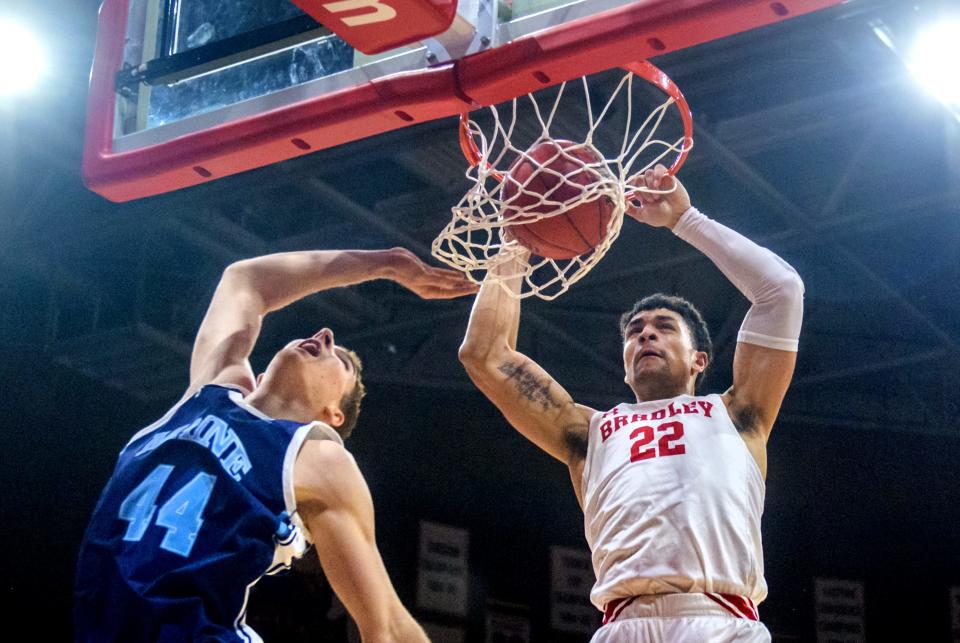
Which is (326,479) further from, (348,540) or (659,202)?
(659,202)

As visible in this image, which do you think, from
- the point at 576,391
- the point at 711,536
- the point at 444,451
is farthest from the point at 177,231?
the point at 711,536

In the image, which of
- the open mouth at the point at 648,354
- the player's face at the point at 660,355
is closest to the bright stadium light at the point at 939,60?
the player's face at the point at 660,355

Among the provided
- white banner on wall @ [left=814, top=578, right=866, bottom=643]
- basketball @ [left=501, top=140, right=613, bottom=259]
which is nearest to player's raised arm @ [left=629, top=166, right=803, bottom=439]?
basketball @ [left=501, top=140, right=613, bottom=259]

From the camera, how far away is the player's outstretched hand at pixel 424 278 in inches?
124

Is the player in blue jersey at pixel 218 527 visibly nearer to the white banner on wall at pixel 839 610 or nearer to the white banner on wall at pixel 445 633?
the white banner on wall at pixel 445 633

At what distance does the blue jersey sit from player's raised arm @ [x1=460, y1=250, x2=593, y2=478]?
83 centimetres

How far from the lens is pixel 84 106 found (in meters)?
5.77

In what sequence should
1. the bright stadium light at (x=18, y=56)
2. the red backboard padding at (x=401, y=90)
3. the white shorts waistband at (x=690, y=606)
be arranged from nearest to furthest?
the red backboard padding at (x=401, y=90)
the white shorts waistband at (x=690, y=606)
the bright stadium light at (x=18, y=56)

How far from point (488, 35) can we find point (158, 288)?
14.1 ft

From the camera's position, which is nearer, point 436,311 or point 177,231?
point 177,231

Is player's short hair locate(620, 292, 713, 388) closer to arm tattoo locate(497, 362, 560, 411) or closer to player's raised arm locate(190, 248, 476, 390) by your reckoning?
arm tattoo locate(497, 362, 560, 411)

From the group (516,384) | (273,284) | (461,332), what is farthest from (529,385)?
(461,332)

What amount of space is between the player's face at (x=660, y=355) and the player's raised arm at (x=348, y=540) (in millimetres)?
996

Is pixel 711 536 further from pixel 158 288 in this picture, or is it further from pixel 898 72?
pixel 158 288
